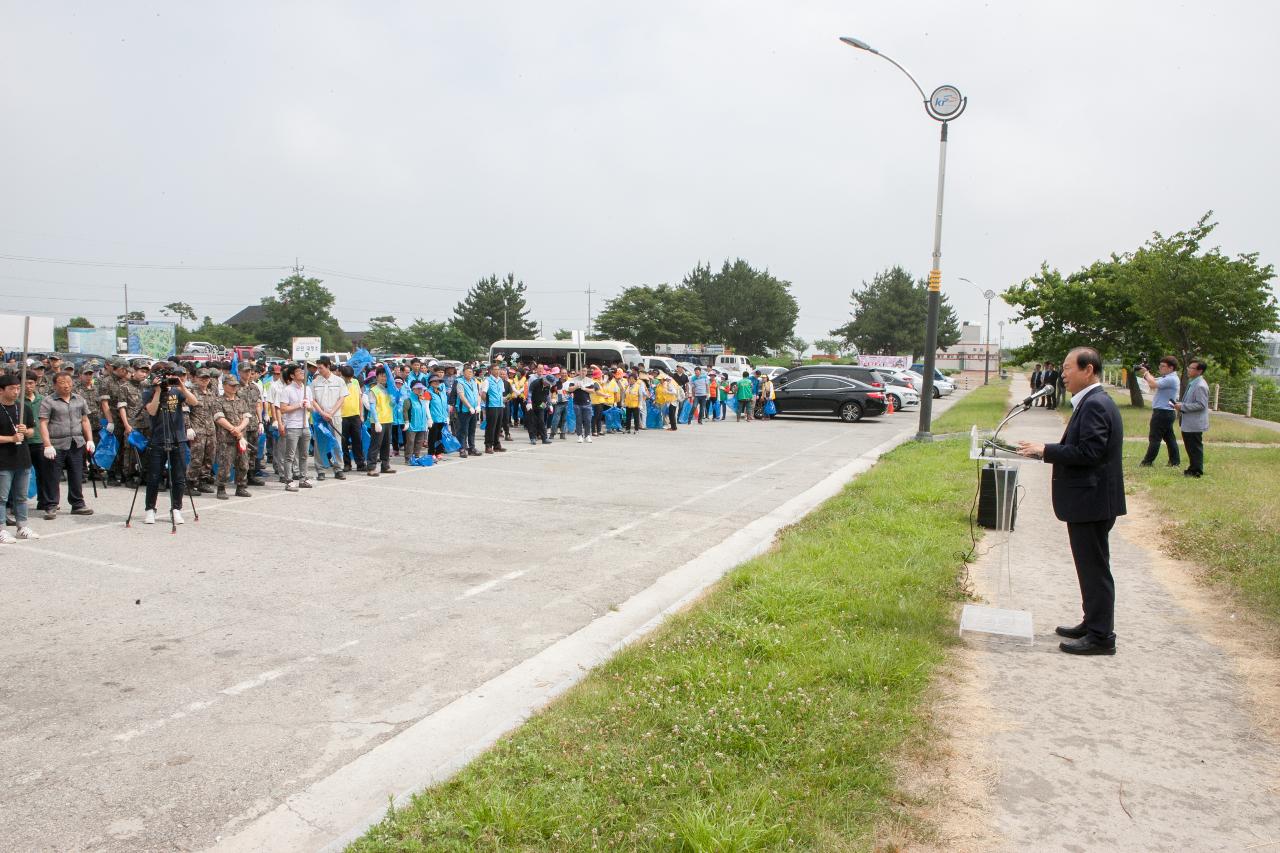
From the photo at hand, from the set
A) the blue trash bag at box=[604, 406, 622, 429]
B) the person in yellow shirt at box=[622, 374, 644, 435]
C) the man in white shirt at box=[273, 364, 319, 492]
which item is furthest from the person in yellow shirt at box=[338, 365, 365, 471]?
the person in yellow shirt at box=[622, 374, 644, 435]

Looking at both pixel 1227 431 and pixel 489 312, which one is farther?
pixel 489 312

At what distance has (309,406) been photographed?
11.9 meters

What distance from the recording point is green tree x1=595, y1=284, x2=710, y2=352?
89.2 metres

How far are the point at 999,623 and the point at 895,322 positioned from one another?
9748 cm

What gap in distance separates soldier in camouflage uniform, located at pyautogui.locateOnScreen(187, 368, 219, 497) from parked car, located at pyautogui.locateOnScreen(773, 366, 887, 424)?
20.0 meters

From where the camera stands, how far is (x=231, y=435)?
37.0ft

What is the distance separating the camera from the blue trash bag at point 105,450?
1161 centimetres

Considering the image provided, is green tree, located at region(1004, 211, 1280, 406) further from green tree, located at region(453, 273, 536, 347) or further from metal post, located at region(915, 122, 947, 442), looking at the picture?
green tree, located at region(453, 273, 536, 347)

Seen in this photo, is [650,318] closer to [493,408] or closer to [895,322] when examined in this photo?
[895,322]

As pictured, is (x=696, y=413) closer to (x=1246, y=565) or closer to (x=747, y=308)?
(x=1246, y=565)

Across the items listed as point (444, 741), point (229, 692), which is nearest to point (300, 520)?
point (229, 692)

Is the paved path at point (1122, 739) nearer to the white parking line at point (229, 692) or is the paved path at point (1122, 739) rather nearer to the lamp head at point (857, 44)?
the white parking line at point (229, 692)

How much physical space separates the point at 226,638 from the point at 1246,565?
24.8 ft

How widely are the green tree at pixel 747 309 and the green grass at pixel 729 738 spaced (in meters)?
92.5
